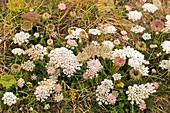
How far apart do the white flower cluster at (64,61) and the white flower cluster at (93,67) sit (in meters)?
0.05

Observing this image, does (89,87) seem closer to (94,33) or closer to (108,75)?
(108,75)

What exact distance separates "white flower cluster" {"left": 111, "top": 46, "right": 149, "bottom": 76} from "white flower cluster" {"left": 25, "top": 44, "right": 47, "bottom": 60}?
0.34 metres

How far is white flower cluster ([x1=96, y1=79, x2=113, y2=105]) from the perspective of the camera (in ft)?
6.13

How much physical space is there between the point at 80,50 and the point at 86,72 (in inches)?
6.4

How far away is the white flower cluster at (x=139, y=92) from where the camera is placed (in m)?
1.85

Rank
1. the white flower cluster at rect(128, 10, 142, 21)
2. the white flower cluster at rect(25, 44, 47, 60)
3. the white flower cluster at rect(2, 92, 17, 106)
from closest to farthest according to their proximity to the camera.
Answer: the white flower cluster at rect(2, 92, 17, 106), the white flower cluster at rect(25, 44, 47, 60), the white flower cluster at rect(128, 10, 142, 21)

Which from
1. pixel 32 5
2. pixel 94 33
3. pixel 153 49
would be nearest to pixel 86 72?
pixel 94 33

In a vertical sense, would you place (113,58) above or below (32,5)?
below

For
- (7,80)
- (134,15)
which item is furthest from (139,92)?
(7,80)

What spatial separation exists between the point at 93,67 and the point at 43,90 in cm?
26

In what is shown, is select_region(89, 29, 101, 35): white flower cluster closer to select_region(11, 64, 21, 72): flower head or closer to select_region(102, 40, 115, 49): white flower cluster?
select_region(102, 40, 115, 49): white flower cluster

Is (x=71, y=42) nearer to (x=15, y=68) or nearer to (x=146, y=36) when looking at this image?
(x=15, y=68)

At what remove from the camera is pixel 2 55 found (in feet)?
6.64

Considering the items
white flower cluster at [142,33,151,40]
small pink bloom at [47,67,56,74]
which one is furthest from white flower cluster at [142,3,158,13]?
small pink bloom at [47,67,56,74]
